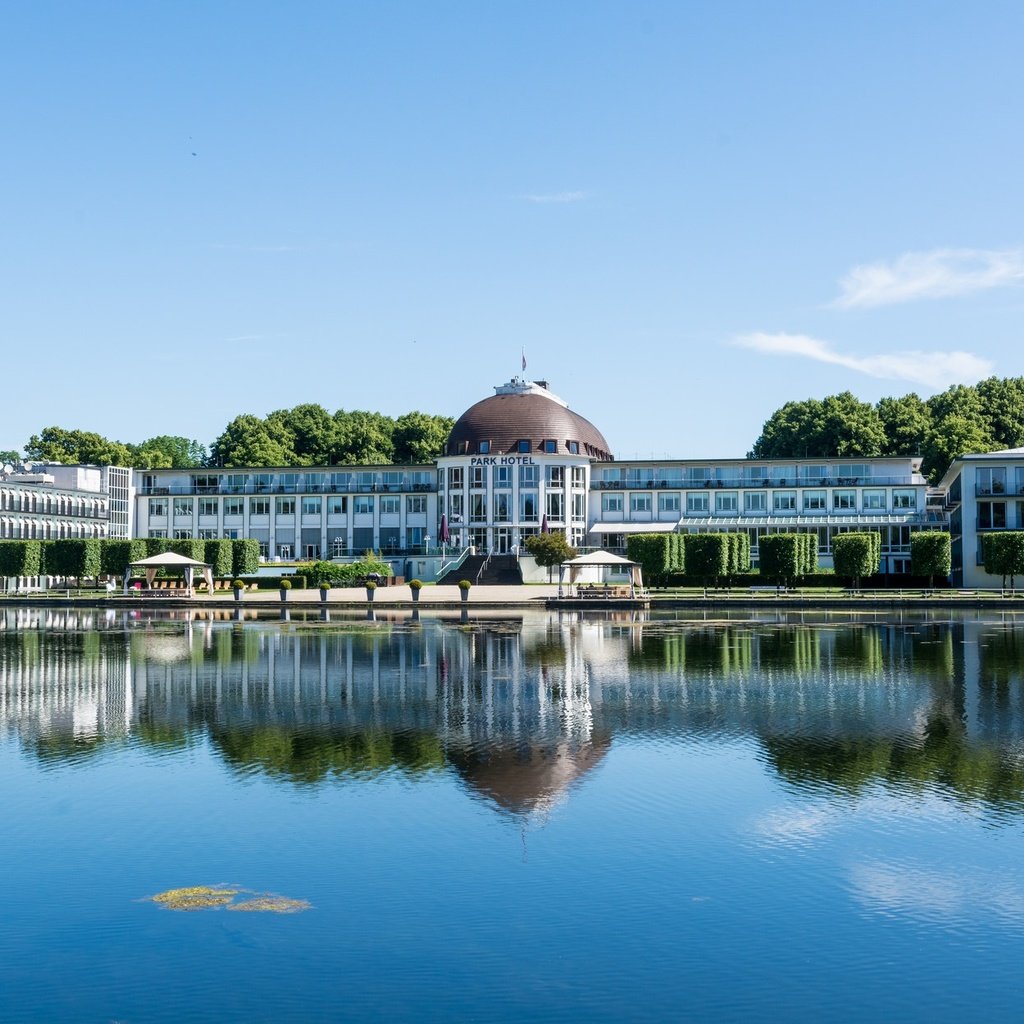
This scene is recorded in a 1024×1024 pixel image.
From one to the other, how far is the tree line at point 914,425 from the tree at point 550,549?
122 ft

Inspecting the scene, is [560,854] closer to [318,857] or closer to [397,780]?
[318,857]

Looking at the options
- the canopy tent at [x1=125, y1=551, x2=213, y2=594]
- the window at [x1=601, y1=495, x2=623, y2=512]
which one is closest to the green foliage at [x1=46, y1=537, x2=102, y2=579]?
the canopy tent at [x1=125, y1=551, x2=213, y2=594]

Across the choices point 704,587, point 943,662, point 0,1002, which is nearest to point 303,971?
point 0,1002

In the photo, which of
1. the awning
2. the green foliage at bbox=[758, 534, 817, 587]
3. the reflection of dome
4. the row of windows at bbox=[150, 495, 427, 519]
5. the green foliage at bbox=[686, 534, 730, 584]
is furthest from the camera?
the row of windows at bbox=[150, 495, 427, 519]

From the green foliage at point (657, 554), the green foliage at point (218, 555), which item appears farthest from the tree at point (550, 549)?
the green foliage at point (218, 555)

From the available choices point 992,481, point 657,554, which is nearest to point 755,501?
point 992,481

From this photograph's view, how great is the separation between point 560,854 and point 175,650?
28.5 meters

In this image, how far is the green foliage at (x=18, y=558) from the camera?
8925 centimetres

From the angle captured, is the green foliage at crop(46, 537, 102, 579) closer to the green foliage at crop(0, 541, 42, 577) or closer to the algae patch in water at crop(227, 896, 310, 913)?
the green foliage at crop(0, 541, 42, 577)

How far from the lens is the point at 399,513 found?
352 feet

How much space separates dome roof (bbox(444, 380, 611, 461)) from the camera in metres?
101

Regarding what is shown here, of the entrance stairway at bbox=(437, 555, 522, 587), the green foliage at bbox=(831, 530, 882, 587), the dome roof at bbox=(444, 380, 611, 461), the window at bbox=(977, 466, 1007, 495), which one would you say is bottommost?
the entrance stairway at bbox=(437, 555, 522, 587)

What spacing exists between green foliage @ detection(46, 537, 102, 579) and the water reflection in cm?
4526

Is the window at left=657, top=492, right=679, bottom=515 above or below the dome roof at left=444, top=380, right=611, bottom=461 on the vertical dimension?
below
